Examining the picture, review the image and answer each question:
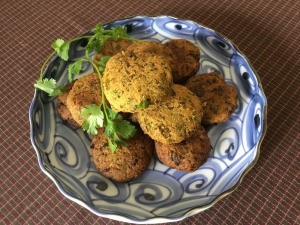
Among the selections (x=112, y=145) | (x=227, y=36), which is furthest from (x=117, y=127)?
(x=227, y=36)

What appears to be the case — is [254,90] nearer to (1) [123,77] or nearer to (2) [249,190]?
(2) [249,190]

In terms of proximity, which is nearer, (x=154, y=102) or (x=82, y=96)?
(x=154, y=102)

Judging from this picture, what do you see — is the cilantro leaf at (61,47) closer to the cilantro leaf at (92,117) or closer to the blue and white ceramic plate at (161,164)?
the blue and white ceramic plate at (161,164)

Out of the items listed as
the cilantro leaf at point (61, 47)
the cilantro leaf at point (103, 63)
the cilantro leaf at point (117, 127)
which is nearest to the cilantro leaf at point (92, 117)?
the cilantro leaf at point (117, 127)

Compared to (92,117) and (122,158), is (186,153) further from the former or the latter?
(92,117)

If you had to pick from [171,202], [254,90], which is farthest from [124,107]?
[254,90]

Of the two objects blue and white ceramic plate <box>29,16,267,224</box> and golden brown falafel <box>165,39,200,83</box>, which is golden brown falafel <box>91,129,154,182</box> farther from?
golden brown falafel <box>165,39,200,83</box>
